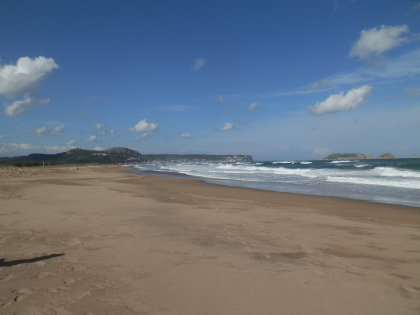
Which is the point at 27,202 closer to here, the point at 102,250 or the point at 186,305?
the point at 102,250

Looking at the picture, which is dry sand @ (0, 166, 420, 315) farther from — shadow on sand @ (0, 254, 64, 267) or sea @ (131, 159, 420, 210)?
sea @ (131, 159, 420, 210)

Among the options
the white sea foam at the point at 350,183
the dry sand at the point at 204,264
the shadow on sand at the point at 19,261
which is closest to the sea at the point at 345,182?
the white sea foam at the point at 350,183

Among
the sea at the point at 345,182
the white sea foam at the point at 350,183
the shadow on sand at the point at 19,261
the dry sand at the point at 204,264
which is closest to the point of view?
the dry sand at the point at 204,264

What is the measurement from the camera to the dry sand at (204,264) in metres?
2.96

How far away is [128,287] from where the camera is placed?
10.8 feet

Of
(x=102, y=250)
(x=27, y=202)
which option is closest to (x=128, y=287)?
(x=102, y=250)

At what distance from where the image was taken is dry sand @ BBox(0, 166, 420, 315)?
2.96 meters

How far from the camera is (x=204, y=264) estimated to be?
4043 millimetres

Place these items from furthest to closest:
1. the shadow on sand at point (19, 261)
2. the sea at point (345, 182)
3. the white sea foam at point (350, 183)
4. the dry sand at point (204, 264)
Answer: the white sea foam at point (350, 183) → the sea at point (345, 182) → the shadow on sand at point (19, 261) → the dry sand at point (204, 264)

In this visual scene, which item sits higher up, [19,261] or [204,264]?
[19,261]

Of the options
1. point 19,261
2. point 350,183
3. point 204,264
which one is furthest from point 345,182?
point 19,261

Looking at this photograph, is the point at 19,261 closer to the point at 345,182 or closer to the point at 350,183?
the point at 350,183

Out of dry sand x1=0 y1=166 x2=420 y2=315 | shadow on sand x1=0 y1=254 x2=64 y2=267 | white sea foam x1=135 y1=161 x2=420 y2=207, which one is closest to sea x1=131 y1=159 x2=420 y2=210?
white sea foam x1=135 y1=161 x2=420 y2=207

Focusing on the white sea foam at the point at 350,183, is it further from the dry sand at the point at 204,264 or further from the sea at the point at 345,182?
the dry sand at the point at 204,264
